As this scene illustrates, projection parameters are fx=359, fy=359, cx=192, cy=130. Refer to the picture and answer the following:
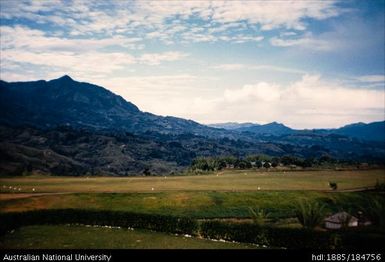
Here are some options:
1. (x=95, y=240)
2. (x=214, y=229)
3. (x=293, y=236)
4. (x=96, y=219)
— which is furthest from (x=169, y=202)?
(x=293, y=236)

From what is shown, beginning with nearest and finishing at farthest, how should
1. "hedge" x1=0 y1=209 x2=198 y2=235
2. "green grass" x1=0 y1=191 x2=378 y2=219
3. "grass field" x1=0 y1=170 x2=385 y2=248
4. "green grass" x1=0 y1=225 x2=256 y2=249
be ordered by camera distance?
"green grass" x1=0 y1=225 x2=256 y2=249
"grass field" x1=0 y1=170 x2=385 y2=248
"hedge" x1=0 y1=209 x2=198 y2=235
"green grass" x1=0 y1=191 x2=378 y2=219

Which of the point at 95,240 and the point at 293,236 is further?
the point at 95,240

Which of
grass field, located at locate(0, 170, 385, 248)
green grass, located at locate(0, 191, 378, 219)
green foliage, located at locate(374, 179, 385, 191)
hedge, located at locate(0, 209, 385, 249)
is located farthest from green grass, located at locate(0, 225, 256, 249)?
green foliage, located at locate(374, 179, 385, 191)

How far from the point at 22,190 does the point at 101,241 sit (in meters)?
42.3

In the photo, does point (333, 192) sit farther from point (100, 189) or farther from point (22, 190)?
point (22, 190)

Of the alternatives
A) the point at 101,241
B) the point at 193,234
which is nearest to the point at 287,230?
the point at 193,234

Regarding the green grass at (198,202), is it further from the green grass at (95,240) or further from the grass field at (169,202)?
the green grass at (95,240)

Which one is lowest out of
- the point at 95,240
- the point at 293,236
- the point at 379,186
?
the point at 95,240

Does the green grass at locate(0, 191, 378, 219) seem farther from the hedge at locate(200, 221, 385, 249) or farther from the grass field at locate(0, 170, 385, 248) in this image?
the hedge at locate(200, 221, 385, 249)

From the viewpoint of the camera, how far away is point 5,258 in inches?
1148

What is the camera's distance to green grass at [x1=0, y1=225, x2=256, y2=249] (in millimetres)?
43688

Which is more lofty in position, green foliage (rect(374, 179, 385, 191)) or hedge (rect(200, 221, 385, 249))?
green foliage (rect(374, 179, 385, 191))

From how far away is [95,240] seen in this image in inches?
1816

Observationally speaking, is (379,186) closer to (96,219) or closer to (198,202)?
(198,202)
